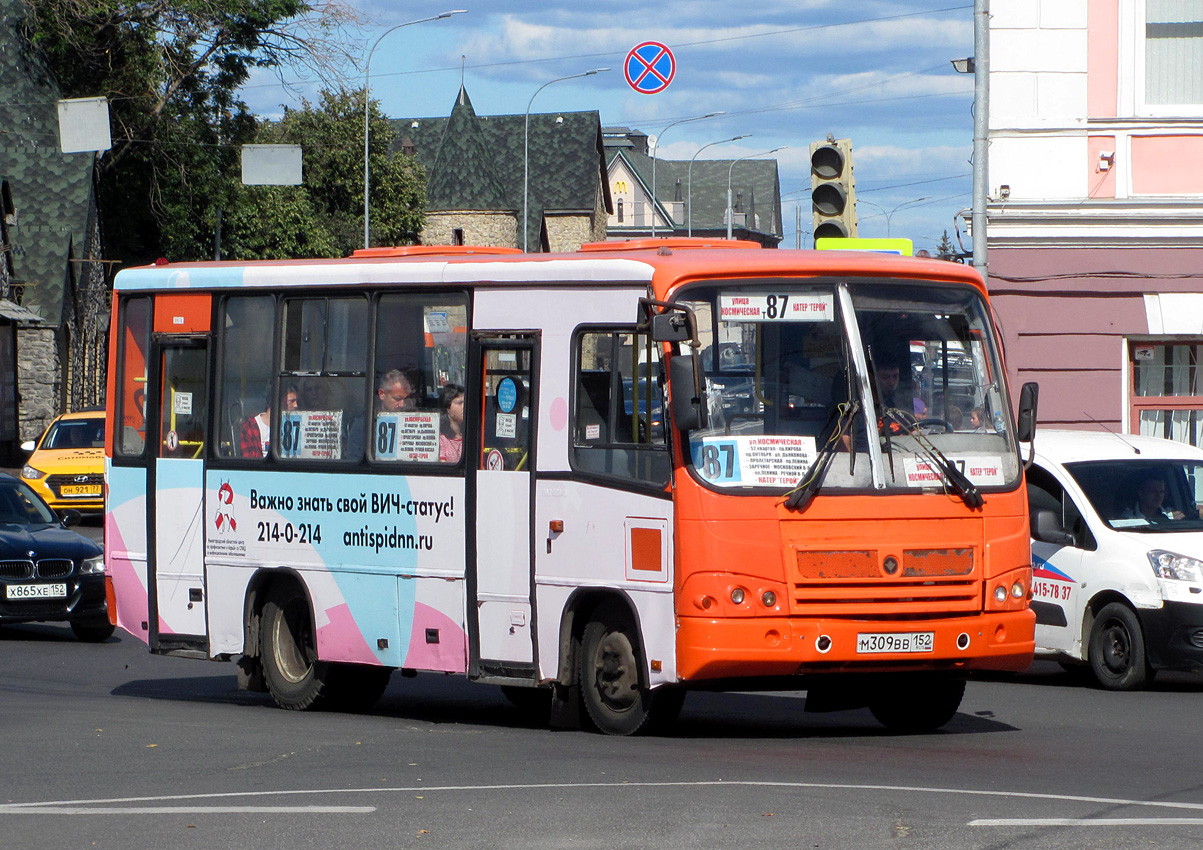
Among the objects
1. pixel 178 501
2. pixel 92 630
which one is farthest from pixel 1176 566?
pixel 92 630

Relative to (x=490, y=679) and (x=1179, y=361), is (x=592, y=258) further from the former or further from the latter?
(x=1179, y=361)

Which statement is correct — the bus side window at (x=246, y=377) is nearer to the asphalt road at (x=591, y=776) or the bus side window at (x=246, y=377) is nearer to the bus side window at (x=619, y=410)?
the asphalt road at (x=591, y=776)

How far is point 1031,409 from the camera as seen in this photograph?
10.6 meters

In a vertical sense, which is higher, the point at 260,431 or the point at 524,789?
the point at 260,431

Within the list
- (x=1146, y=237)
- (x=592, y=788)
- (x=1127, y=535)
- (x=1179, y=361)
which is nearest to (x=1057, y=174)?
(x=1146, y=237)

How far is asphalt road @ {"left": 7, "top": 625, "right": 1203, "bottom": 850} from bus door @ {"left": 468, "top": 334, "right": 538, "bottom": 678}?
1.75 feet

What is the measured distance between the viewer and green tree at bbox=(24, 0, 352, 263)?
4881 cm

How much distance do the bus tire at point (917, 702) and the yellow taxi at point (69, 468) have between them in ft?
73.4

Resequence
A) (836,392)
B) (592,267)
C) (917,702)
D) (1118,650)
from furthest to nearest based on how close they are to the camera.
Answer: (1118,650)
(917,702)
(592,267)
(836,392)

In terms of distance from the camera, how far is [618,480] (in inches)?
409

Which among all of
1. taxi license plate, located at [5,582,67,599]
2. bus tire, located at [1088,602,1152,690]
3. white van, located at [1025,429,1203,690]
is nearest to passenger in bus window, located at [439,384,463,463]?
white van, located at [1025,429,1203,690]

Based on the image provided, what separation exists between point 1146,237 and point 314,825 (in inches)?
561

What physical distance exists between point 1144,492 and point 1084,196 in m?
6.50

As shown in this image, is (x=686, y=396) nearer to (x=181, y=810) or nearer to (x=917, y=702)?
(x=917, y=702)
